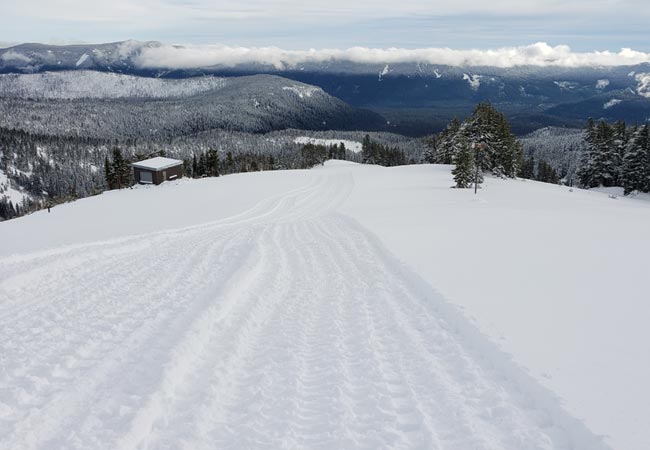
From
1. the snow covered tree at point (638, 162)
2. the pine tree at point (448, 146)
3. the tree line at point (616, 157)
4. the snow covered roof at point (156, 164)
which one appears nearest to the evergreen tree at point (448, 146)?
the pine tree at point (448, 146)

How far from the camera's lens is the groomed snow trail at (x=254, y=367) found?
19.7 feet

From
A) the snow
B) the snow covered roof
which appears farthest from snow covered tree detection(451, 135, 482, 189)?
the snow

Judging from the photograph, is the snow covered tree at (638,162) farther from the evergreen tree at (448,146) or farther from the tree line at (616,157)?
the evergreen tree at (448,146)

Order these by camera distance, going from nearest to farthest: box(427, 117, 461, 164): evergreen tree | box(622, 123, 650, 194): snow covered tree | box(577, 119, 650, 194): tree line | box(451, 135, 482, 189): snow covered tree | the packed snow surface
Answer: box(451, 135, 482, 189): snow covered tree, box(622, 123, 650, 194): snow covered tree, box(577, 119, 650, 194): tree line, the packed snow surface, box(427, 117, 461, 164): evergreen tree

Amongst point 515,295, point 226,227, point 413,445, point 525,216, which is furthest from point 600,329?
point 226,227

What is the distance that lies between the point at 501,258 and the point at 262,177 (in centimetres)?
5406

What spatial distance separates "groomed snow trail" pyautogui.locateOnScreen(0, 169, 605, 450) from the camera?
602cm

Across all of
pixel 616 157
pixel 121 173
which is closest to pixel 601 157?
pixel 616 157

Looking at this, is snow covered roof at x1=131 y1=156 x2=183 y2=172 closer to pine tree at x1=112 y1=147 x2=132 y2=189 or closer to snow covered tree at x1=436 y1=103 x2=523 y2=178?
pine tree at x1=112 y1=147 x2=132 y2=189

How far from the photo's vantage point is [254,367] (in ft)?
26.0

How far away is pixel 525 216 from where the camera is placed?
2439 centimetres

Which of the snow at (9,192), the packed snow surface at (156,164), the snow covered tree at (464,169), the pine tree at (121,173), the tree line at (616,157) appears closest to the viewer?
the snow covered tree at (464,169)

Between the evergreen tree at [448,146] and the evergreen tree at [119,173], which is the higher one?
the evergreen tree at [448,146]

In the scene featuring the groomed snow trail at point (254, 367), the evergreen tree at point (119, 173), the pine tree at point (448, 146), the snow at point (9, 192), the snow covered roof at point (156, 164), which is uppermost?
the pine tree at point (448, 146)
